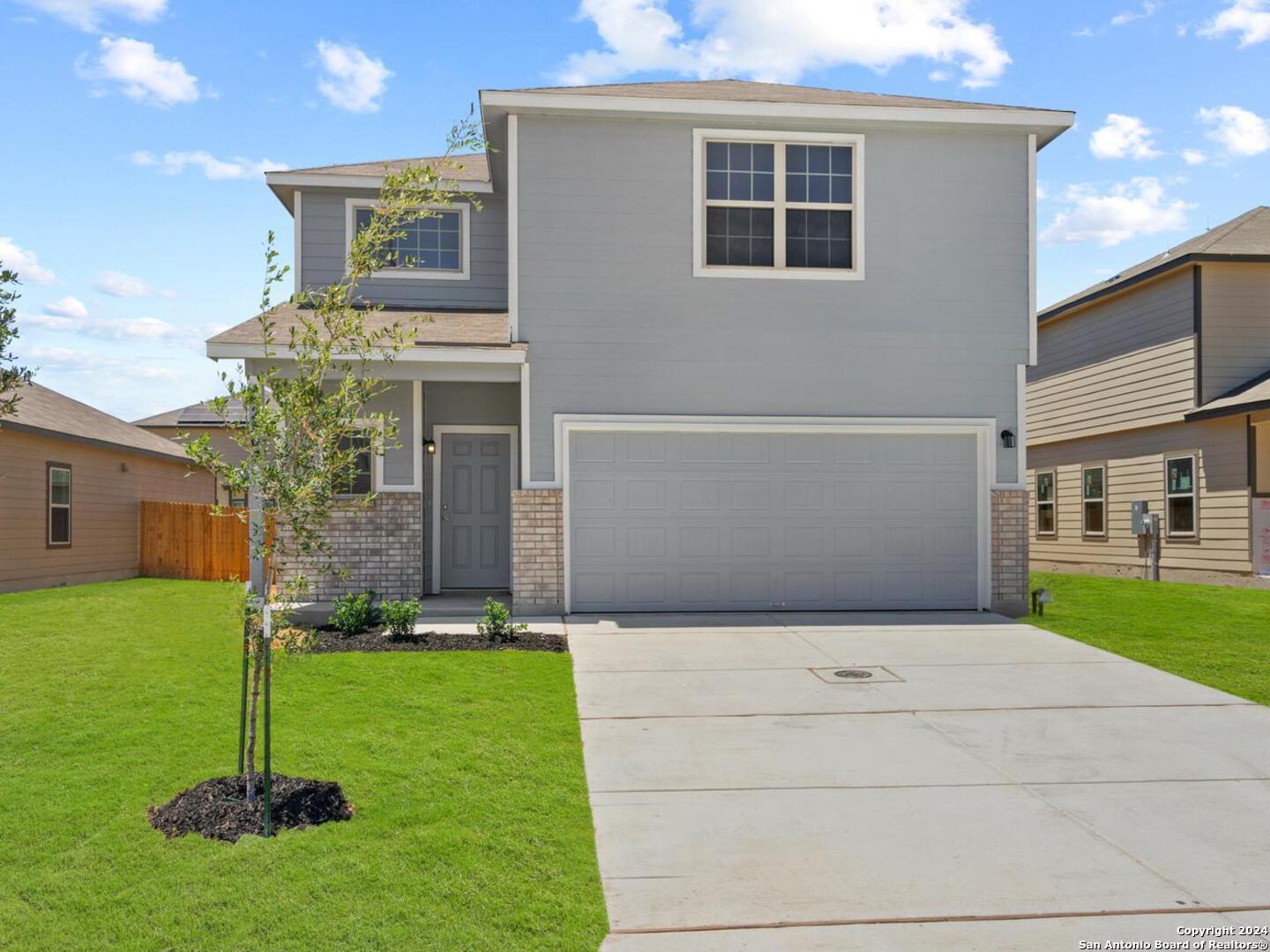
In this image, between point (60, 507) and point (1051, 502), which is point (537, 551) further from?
point (1051, 502)

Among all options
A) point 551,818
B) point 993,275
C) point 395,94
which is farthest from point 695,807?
point 993,275

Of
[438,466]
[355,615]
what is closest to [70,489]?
[438,466]

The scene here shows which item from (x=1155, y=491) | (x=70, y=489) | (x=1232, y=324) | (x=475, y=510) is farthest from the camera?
(x=70, y=489)

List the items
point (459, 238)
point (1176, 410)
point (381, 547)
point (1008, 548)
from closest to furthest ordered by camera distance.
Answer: point (1008, 548) → point (381, 547) → point (459, 238) → point (1176, 410)

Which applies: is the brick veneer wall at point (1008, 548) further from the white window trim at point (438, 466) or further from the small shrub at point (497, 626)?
the white window trim at point (438, 466)

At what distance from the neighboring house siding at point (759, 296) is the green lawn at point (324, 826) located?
4.12 m

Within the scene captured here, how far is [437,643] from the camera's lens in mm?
9648

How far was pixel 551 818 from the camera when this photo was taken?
492cm

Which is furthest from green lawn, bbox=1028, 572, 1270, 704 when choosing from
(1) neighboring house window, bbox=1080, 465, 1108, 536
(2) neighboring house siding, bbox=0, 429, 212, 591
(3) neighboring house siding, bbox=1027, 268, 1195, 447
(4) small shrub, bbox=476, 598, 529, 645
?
(2) neighboring house siding, bbox=0, 429, 212, 591

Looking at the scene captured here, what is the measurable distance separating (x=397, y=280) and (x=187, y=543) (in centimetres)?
969

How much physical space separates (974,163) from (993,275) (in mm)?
1424

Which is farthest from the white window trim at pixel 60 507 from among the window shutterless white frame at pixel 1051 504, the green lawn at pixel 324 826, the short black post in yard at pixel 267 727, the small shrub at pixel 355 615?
the window shutterless white frame at pixel 1051 504

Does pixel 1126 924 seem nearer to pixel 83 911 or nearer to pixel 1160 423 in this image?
pixel 83 911

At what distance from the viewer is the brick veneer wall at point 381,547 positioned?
40.7ft
